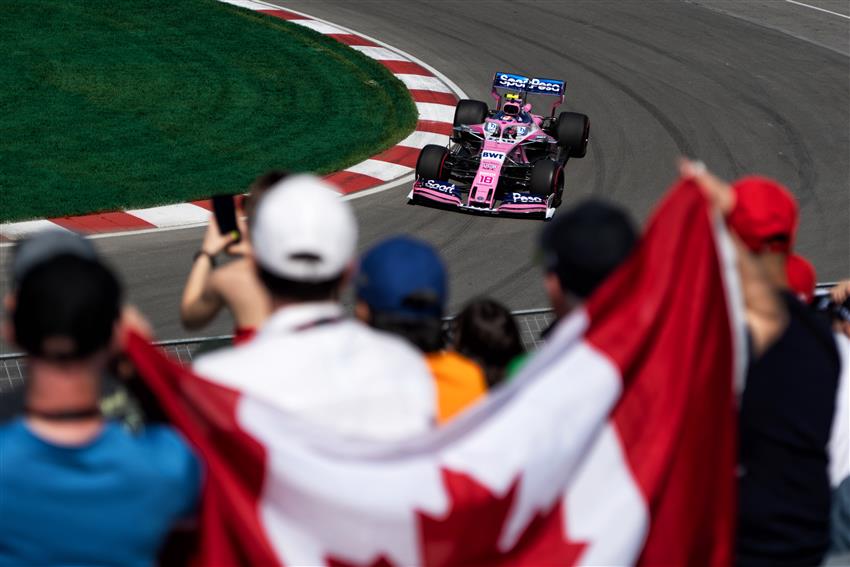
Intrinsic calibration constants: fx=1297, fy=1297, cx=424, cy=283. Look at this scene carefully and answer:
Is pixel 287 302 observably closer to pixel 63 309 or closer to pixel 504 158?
pixel 63 309

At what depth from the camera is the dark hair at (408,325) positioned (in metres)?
3.34

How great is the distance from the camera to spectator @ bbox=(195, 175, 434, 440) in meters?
2.93

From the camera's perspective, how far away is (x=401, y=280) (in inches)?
129

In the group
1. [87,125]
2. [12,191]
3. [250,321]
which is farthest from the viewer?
[87,125]

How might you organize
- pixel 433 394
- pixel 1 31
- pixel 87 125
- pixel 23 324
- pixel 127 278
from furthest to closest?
pixel 1 31
pixel 87 125
pixel 127 278
pixel 433 394
pixel 23 324

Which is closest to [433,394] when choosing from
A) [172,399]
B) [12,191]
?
[172,399]

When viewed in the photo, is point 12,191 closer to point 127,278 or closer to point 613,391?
point 127,278

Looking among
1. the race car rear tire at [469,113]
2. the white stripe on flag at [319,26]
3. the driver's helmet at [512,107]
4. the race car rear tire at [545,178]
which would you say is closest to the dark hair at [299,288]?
the race car rear tire at [545,178]

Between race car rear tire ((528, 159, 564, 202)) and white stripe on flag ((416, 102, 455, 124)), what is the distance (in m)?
3.25

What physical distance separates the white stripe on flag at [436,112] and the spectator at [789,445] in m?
12.1

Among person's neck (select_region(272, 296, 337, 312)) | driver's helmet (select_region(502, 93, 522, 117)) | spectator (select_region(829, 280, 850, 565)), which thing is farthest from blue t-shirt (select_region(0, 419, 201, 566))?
driver's helmet (select_region(502, 93, 522, 117))

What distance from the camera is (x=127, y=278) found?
1026 cm

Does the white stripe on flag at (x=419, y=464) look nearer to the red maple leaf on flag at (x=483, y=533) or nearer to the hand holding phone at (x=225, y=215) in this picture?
the red maple leaf on flag at (x=483, y=533)

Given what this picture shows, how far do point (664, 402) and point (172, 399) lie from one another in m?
1.19
